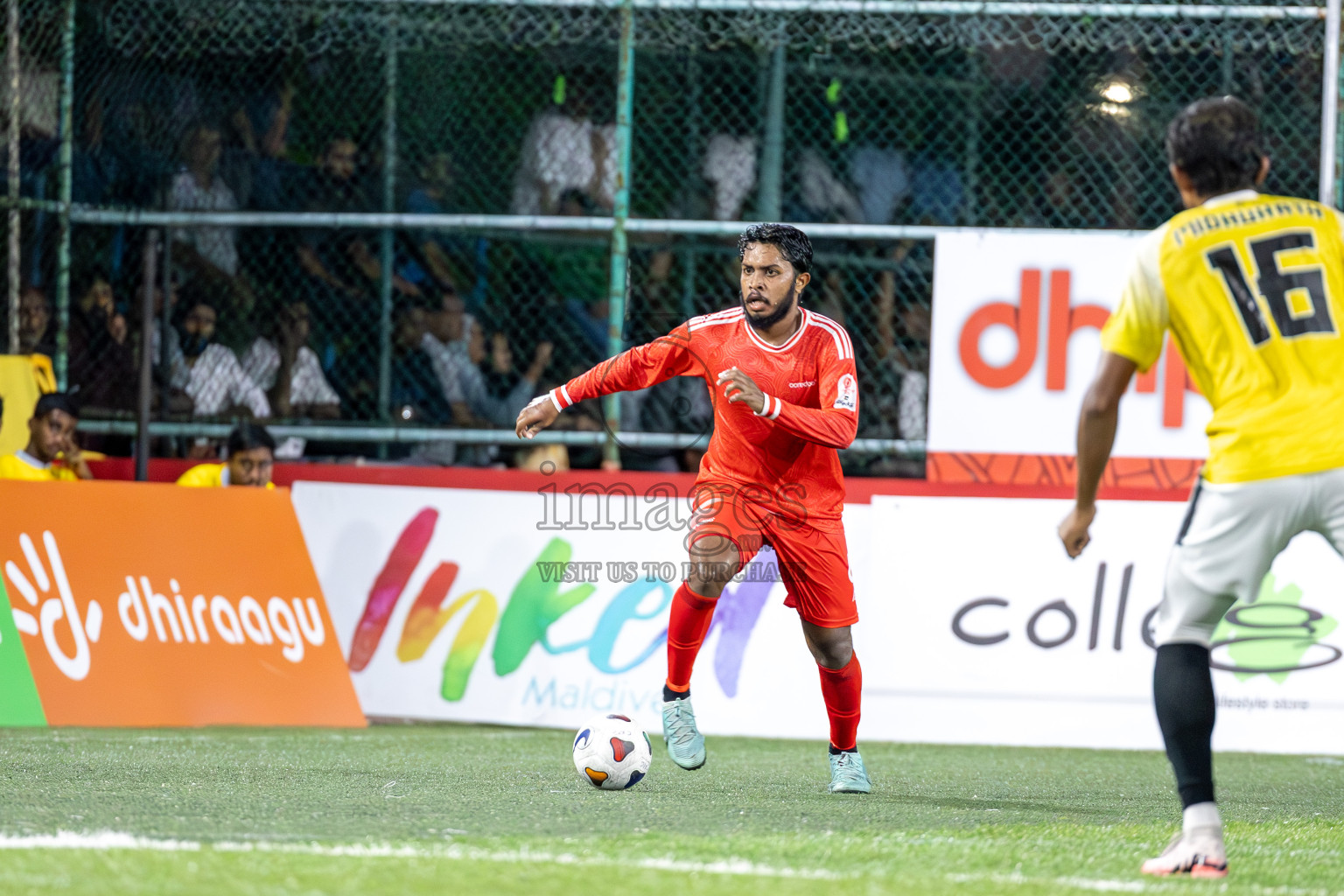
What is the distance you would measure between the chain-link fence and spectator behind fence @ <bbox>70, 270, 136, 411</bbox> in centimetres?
2

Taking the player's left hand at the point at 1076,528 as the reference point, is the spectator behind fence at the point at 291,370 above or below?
below

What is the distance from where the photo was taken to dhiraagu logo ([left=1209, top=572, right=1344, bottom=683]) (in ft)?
27.0

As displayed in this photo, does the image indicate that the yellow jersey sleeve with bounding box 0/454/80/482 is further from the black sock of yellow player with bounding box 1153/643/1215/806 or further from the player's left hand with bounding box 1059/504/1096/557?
the black sock of yellow player with bounding box 1153/643/1215/806

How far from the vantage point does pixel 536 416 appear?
5.96 meters

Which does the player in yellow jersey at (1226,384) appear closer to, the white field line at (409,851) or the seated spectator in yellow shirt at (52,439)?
the white field line at (409,851)

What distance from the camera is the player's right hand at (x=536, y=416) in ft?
19.5

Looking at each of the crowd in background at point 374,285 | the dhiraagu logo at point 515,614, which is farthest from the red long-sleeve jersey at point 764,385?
the crowd in background at point 374,285

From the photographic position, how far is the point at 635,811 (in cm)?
489

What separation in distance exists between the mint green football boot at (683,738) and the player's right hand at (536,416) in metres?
1.15

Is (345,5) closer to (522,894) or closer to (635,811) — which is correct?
(635,811)

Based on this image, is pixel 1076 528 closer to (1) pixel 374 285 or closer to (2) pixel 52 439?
(1) pixel 374 285

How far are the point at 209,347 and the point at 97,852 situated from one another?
626cm

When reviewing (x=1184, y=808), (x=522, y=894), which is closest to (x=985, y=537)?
(x=1184, y=808)

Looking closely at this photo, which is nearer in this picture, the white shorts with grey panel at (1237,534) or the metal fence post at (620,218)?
the white shorts with grey panel at (1237,534)
